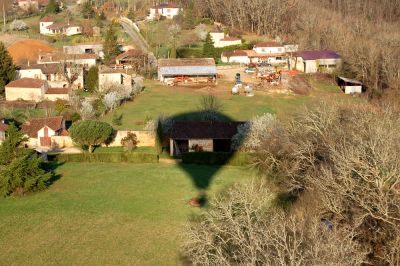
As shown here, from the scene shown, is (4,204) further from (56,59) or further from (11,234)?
(56,59)

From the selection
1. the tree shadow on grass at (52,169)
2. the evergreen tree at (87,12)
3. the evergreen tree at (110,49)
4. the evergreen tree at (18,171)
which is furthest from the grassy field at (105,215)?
the evergreen tree at (87,12)

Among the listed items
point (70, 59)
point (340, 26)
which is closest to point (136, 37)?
point (70, 59)

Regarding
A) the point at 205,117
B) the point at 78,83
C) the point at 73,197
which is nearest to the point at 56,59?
the point at 78,83

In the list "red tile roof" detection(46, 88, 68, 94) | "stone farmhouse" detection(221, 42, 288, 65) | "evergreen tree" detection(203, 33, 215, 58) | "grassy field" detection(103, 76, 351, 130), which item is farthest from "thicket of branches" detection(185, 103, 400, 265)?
"evergreen tree" detection(203, 33, 215, 58)

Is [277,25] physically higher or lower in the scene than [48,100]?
higher

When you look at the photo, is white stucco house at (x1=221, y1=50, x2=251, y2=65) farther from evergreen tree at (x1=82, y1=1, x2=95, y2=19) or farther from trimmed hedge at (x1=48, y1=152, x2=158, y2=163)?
trimmed hedge at (x1=48, y1=152, x2=158, y2=163)
